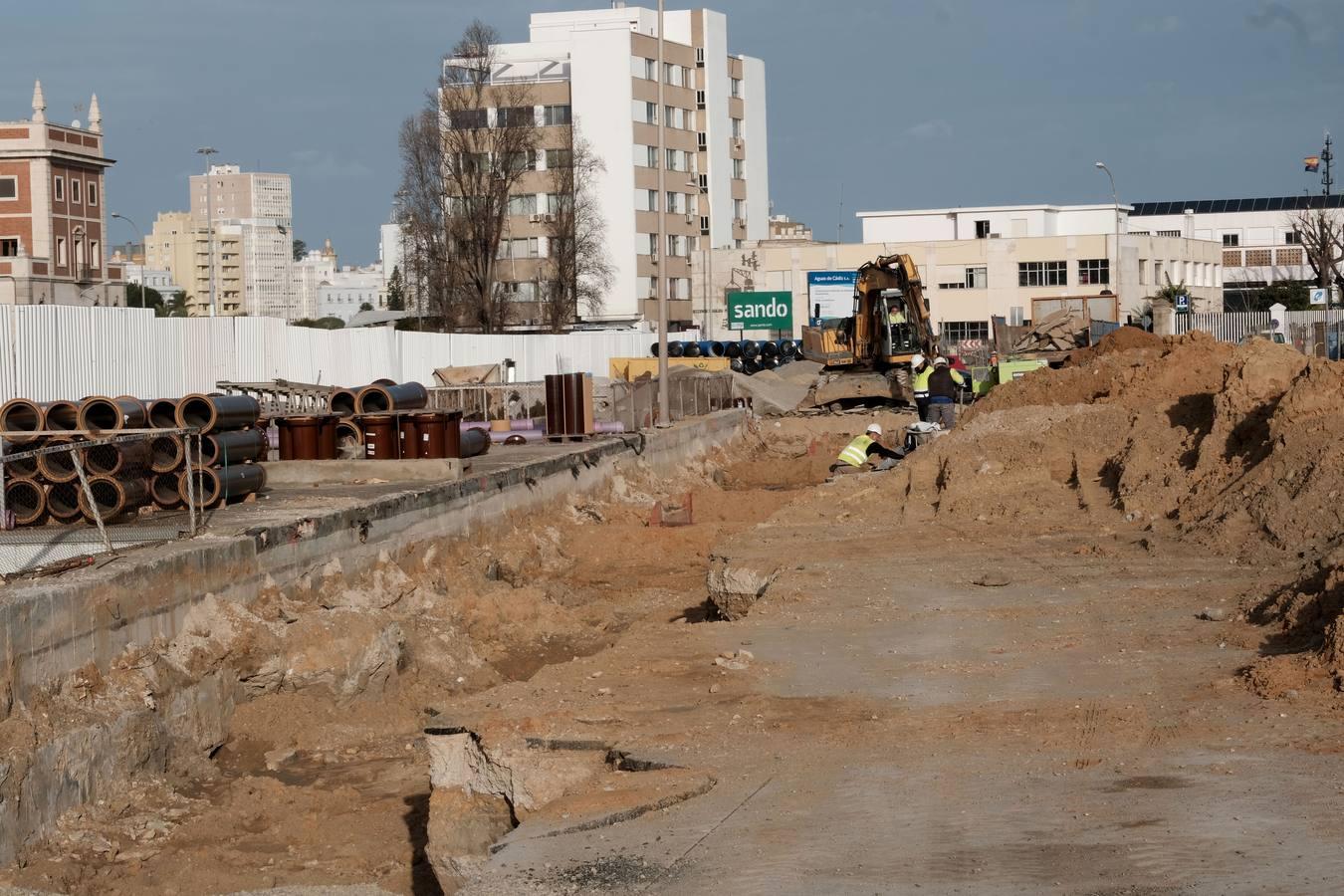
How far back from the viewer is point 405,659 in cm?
1423

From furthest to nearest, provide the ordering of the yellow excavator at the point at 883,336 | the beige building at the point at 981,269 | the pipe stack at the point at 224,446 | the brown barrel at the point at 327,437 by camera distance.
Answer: the beige building at the point at 981,269 < the yellow excavator at the point at 883,336 < the brown barrel at the point at 327,437 < the pipe stack at the point at 224,446

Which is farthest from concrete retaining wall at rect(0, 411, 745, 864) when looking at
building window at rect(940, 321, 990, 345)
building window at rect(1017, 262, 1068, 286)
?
building window at rect(1017, 262, 1068, 286)

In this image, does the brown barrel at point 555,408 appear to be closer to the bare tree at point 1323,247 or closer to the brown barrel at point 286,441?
the brown barrel at point 286,441

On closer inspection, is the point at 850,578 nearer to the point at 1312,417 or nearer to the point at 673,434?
the point at 1312,417

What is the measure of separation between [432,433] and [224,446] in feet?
14.1

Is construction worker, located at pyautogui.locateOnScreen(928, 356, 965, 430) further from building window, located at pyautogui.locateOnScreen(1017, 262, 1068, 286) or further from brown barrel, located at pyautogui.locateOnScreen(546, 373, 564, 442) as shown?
building window, located at pyautogui.locateOnScreen(1017, 262, 1068, 286)

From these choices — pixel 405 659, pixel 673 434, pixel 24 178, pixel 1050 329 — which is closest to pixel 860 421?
pixel 673 434

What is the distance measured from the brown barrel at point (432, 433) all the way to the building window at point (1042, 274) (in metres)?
66.3

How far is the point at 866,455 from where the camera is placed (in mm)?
24312

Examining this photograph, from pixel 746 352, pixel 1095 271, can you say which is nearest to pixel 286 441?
pixel 746 352

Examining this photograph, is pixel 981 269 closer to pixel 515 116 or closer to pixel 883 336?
pixel 515 116

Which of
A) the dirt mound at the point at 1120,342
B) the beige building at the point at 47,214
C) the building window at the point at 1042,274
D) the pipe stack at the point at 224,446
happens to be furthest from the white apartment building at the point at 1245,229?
the pipe stack at the point at 224,446

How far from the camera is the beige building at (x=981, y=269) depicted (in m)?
83.1

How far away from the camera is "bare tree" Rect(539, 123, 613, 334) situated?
7900 centimetres
